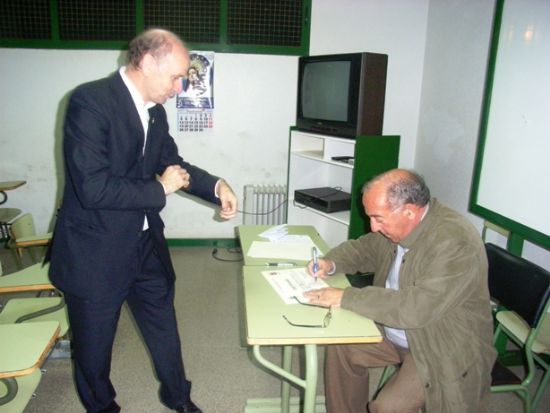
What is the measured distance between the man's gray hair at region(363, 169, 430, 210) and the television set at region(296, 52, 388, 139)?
1539 millimetres

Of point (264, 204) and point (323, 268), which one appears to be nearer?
point (323, 268)

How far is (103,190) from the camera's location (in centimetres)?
139

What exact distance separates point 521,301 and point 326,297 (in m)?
0.83

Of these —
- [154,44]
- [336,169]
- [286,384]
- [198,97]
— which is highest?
[154,44]

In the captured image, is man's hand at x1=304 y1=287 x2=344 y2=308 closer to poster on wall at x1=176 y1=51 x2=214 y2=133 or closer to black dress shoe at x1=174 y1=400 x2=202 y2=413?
black dress shoe at x1=174 y1=400 x2=202 y2=413

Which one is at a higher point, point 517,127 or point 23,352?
point 517,127

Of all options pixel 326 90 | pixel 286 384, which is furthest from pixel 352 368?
pixel 326 90

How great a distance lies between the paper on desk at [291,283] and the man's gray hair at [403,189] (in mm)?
425

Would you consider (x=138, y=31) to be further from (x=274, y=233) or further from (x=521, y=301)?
(x=521, y=301)

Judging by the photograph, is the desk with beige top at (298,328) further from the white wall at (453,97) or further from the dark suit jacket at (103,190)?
the white wall at (453,97)

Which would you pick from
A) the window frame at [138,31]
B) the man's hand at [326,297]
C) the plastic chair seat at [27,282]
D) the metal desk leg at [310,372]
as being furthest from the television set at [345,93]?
the plastic chair seat at [27,282]

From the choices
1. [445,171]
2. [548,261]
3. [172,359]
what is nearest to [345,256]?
[172,359]

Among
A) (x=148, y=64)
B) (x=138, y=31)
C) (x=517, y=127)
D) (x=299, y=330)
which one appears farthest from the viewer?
(x=138, y=31)

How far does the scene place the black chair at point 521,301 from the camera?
5.41 ft
